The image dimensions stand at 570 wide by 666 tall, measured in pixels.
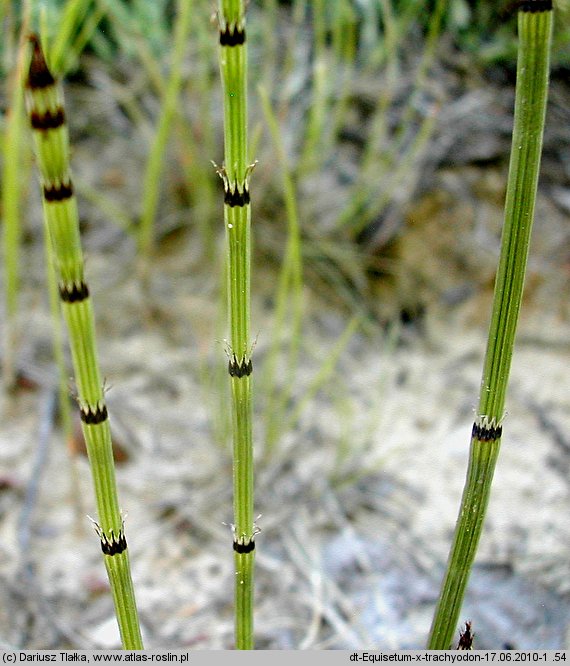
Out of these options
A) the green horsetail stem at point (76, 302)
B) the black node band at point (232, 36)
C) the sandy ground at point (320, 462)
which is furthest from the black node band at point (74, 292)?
the sandy ground at point (320, 462)

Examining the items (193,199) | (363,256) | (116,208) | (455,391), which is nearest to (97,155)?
(116,208)

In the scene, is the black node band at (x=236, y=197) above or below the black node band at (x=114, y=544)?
above

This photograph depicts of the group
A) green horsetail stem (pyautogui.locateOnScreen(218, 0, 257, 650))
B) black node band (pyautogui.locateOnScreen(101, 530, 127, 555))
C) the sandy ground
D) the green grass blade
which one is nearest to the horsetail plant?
green horsetail stem (pyautogui.locateOnScreen(218, 0, 257, 650))

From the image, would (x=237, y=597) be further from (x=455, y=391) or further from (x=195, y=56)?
(x=195, y=56)

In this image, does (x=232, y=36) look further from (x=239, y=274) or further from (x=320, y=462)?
(x=320, y=462)

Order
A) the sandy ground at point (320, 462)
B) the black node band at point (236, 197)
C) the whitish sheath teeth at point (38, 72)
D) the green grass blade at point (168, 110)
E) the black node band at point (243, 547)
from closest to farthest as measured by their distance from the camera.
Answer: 1. the whitish sheath teeth at point (38, 72)
2. the black node band at point (236, 197)
3. the black node band at point (243, 547)
4. the sandy ground at point (320, 462)
5. the green grass blade at point (168, 110)

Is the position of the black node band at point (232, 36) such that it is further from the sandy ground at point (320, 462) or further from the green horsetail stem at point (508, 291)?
the sandy ground at point (320, 462)

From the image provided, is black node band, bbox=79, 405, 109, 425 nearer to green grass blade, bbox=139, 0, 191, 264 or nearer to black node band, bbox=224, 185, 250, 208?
black node band, bbox=224, 185, 250, 208

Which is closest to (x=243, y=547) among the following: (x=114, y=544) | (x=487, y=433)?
(x=114, y=544)
